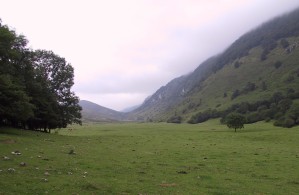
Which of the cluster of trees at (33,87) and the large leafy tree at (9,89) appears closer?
the large leafy tree at (9,89)

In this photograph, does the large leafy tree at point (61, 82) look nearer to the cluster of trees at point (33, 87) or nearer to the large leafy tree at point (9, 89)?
the cluster of trees at point (33, 87)

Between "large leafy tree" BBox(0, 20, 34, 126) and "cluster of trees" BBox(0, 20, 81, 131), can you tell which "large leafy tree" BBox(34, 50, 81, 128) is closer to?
"cluster of trees" BBox(0, 20, 81, 131)

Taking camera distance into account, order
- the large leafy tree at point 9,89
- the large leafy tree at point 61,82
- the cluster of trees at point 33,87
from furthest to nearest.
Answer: the large leafy tree at point 61,82 < the cluster of trees at point 33,87 < the large leafy tree at point 9,89

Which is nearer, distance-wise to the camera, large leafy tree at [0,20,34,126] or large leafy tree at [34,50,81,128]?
large leafy tree at [0,20,34,126]

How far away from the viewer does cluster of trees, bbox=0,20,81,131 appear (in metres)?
50.3

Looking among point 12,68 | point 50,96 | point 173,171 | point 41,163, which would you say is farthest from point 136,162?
point 50,96

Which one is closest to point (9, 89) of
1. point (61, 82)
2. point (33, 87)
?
point (33, 87)

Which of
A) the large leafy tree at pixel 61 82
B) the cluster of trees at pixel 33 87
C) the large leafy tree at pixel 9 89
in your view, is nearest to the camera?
the large leafy tree at pixel 9 89

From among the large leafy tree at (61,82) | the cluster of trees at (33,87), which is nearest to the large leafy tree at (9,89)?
the cluster of trees at (33,87)

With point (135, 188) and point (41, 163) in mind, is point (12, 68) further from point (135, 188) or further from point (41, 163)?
point (135, 188)

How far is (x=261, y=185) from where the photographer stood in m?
25.6

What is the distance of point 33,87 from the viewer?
63719 mm

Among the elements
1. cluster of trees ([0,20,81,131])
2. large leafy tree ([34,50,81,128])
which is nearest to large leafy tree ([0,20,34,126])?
cluster of trees ([0,20,81,131])

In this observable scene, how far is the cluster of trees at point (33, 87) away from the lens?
1980 inches
